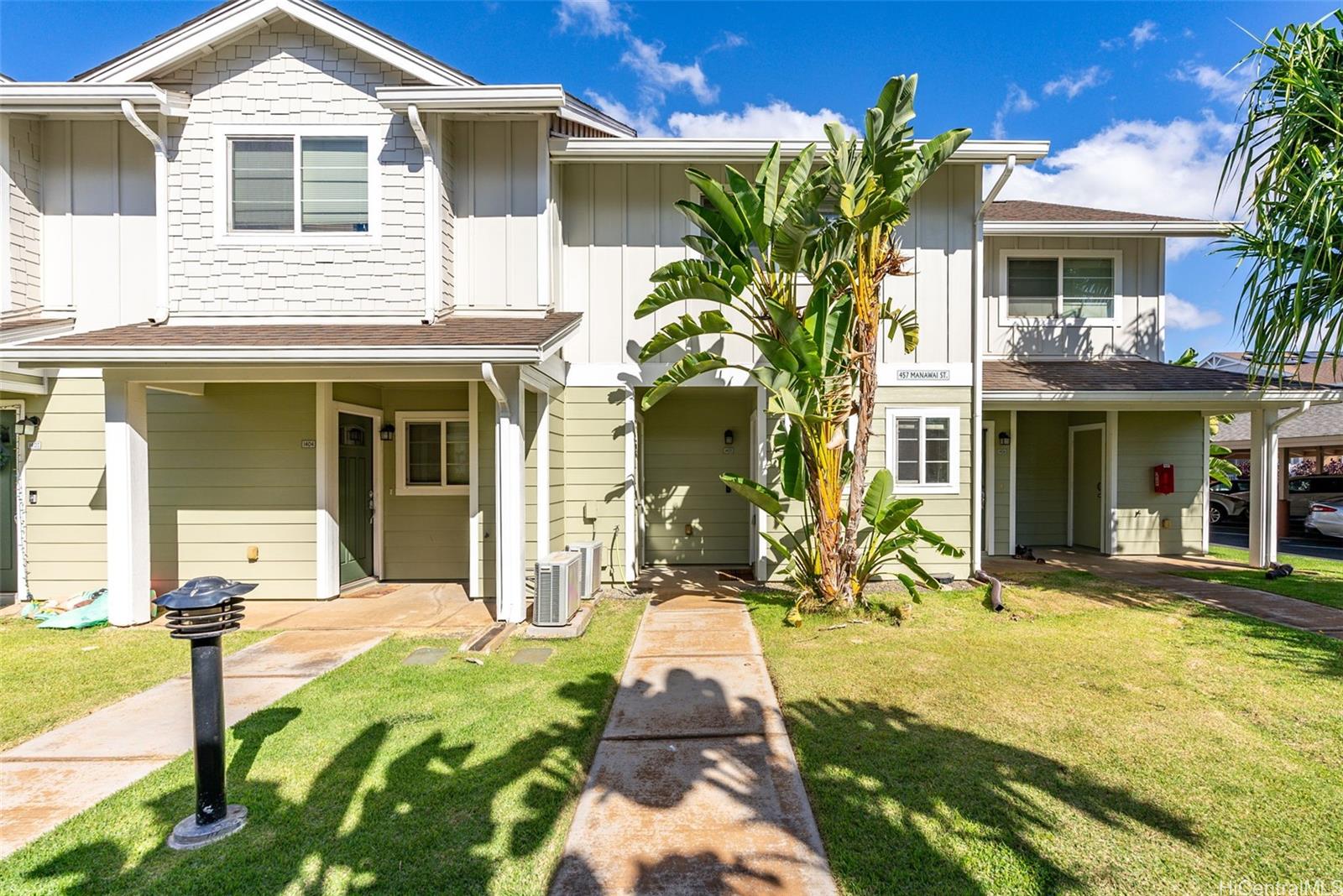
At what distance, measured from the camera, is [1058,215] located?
33.8 ft

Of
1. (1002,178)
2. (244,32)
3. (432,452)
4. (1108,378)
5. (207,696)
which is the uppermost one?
(244,32)

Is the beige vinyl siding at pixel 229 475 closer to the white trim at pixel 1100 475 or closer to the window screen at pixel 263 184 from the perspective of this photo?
the window screen at pixel 263 184

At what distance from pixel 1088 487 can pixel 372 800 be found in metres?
11.9

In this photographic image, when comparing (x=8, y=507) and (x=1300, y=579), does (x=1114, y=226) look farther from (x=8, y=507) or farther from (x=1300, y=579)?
(x=8, y=507)

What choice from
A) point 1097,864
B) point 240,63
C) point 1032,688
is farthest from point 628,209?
point 1097,864

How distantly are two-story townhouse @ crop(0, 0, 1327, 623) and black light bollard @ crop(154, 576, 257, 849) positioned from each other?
3.17 metres

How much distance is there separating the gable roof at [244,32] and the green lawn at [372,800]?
659cm

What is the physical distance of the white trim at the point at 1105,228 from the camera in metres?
9.45

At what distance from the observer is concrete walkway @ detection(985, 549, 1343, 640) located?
20.6 ft

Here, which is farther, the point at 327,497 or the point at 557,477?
the point at 557,477

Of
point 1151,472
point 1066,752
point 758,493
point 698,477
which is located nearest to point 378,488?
point 698,477

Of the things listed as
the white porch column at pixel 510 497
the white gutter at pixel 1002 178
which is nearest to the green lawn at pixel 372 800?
the white porch column at pixel 510 497

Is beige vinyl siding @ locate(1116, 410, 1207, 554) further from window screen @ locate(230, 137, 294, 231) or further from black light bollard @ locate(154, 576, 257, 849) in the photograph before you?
window screen @ locate(230, 137, 294, 231)

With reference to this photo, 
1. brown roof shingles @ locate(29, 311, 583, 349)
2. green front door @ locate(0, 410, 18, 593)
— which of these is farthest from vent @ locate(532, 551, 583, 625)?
green front door @ locate(0, 410, 18, 593)
